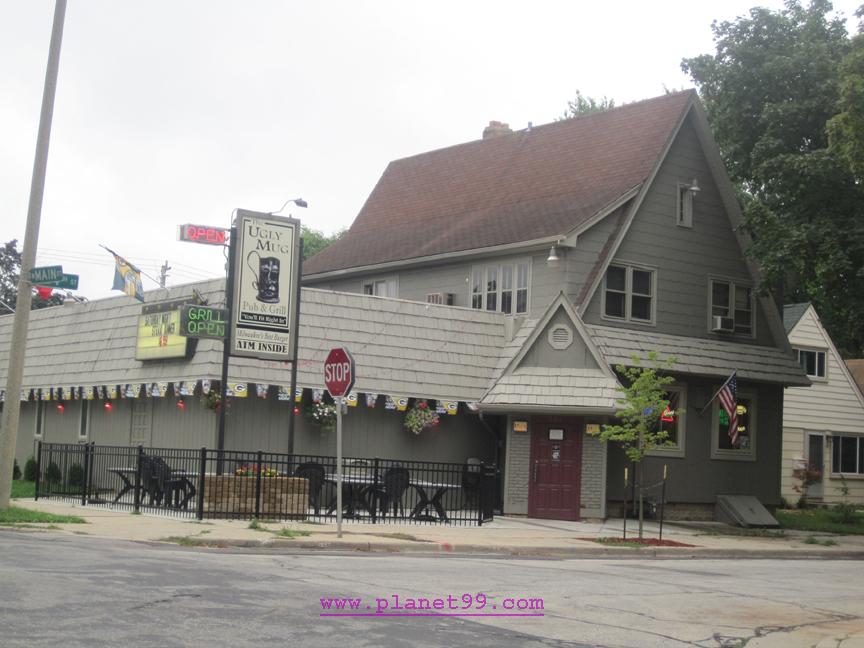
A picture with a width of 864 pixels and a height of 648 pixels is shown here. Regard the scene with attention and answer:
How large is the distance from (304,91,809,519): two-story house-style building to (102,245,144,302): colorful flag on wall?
26.5 feet

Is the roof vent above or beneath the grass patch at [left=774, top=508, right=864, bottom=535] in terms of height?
above

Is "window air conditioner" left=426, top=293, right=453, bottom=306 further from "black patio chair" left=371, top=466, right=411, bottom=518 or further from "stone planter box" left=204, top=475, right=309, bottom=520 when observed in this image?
"stone planter box" left=204, top=475, right=309, bottom=520

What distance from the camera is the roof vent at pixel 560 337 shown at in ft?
90.2

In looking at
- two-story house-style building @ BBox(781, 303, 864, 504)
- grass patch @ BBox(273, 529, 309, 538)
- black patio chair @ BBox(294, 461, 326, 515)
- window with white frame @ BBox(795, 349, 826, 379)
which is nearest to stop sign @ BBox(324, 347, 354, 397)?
grass patch @ BBox(273, 529, 309, 538)

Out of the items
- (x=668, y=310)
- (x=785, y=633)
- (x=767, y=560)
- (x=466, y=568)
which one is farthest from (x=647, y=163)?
(x=785, y=633)

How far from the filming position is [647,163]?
1170 inches

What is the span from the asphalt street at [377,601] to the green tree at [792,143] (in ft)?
40.8

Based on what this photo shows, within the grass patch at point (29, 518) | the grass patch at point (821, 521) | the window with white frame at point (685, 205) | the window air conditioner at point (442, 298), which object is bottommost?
the grass patch at point (821, 521)

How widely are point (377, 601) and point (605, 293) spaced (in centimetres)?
1855

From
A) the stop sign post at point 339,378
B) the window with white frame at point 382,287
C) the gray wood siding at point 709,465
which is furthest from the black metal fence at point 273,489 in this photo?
the window with white frame at point 382,287

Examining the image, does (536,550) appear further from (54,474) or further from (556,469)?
(54,474)

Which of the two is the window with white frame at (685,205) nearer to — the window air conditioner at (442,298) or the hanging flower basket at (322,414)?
the window air conditioner at (442,298)

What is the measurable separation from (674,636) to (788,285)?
21.2 m

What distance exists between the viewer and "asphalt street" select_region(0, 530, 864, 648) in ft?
30.2
